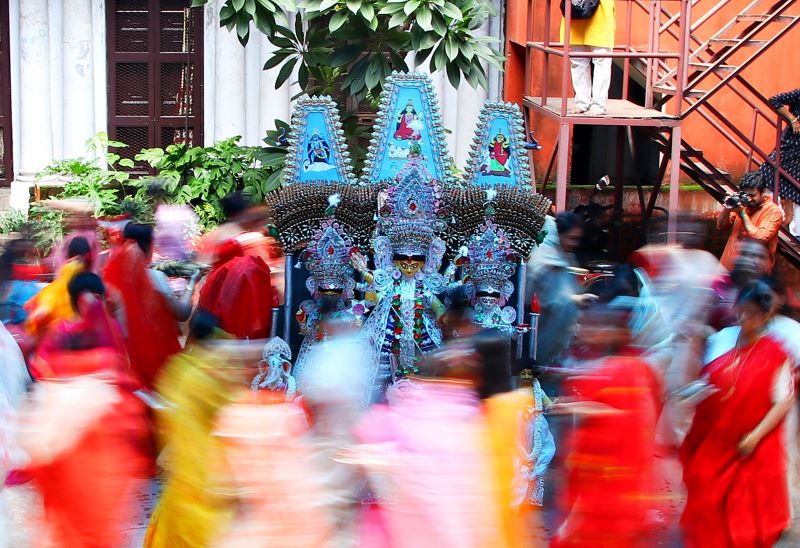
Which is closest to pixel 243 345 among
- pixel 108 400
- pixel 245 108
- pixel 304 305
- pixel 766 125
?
pixel 108 400

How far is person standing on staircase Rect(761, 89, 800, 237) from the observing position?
10.3 metres

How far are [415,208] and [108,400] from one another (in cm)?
260

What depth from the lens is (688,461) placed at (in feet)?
17.3

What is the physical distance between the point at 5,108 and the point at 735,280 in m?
8.40

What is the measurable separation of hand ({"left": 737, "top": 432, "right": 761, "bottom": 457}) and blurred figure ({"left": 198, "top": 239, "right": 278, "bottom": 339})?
2.88m

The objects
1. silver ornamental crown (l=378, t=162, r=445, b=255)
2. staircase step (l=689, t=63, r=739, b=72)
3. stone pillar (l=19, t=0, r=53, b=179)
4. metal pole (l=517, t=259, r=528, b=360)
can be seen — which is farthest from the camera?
stone pillar (l=19, t=0, r=53, b=179)

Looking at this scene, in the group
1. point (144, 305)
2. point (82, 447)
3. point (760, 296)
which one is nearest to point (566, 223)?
point (760, 296)

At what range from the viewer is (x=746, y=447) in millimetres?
4961

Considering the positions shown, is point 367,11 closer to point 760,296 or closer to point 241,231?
point 241,231

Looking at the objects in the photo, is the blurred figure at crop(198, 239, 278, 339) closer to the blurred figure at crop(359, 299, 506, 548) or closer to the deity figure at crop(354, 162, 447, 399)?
the deity figure at crop(354, 162, 447, 399)

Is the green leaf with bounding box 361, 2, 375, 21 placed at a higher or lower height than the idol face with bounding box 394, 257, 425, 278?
higher

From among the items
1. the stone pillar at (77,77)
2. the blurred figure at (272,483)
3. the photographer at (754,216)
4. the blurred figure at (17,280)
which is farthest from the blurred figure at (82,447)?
the stone pillar at (77,77)

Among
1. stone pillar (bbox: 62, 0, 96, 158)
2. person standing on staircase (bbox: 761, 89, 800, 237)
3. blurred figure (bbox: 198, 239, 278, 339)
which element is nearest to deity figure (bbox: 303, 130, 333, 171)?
blurred figure (bbox: 198, 239, 278, 339)

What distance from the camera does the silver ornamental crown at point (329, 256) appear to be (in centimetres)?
683
